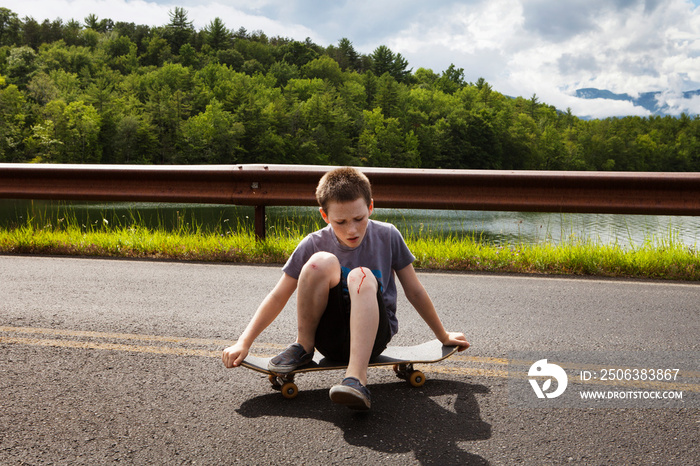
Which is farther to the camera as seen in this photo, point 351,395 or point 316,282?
point 316,282

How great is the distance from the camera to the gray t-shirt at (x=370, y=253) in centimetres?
277

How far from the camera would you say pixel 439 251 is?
6367 millimetres

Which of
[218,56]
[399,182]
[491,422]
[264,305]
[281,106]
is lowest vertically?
[491,422]

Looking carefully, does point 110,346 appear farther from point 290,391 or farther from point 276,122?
point 276,122

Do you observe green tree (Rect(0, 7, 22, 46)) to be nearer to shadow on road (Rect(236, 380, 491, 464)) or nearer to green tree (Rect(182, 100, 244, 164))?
green tree (Rect(182, 100, 244, 164))

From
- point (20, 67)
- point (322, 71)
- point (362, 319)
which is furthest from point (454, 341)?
point (322, 71)

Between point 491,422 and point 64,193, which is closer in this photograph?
point 491,422

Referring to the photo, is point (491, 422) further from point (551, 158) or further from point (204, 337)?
point (551, 158)

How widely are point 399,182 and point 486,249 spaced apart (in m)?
1.22

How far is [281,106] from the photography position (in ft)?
311

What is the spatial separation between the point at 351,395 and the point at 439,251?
4.08 m

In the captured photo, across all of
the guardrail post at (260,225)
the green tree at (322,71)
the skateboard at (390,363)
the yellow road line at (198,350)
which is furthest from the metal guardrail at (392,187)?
the green tree at (322,71)

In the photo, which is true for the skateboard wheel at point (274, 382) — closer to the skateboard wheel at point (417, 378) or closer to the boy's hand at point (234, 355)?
the boy's hand at point (234, 355)

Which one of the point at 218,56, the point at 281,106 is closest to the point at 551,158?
the point at 281,106
